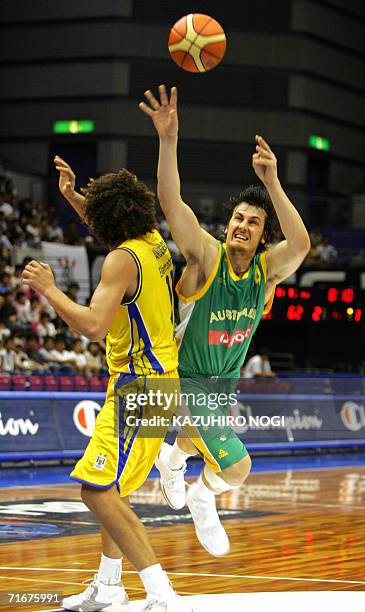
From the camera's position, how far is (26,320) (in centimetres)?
2069

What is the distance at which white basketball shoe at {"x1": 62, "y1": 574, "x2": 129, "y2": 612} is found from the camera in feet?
20.8

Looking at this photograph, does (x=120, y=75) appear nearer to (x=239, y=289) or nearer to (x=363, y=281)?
(x=363, y=281)

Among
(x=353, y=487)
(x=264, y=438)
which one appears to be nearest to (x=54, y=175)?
(x=264, y=438)

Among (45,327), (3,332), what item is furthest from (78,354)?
A: (3,332)

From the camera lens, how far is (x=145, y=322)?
20.2 feet

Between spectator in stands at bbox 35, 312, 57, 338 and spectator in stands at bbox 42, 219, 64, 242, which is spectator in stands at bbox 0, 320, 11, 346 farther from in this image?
spectator in stands at bbox 42, 219, 64, 242

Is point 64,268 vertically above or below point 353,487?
above

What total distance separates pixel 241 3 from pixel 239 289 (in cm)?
2628

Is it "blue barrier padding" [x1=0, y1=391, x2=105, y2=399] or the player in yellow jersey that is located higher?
the player in yellow jersey

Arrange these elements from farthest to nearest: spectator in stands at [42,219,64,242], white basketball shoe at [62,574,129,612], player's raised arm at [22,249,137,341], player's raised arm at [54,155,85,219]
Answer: spectator in stands at [42,219,64,242]
player's raised arm at [54,155,85,219]
white basketball shoe at [62,574,129,612]
player's raised arm at [22,249,137,341]

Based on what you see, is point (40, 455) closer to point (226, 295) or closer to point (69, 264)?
point (69, 264)

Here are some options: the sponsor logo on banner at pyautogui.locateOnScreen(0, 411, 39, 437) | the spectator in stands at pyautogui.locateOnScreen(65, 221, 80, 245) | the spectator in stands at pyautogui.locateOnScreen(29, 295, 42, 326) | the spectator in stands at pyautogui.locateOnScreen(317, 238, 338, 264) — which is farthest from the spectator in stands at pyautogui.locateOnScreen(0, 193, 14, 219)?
the sponsor logo on banner at pyautogui.locateOnScreen(0, 411, 39, 437)

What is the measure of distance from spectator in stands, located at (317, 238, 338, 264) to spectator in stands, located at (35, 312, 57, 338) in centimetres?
851

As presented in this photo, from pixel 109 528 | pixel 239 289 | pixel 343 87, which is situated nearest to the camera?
pixel 109 528
